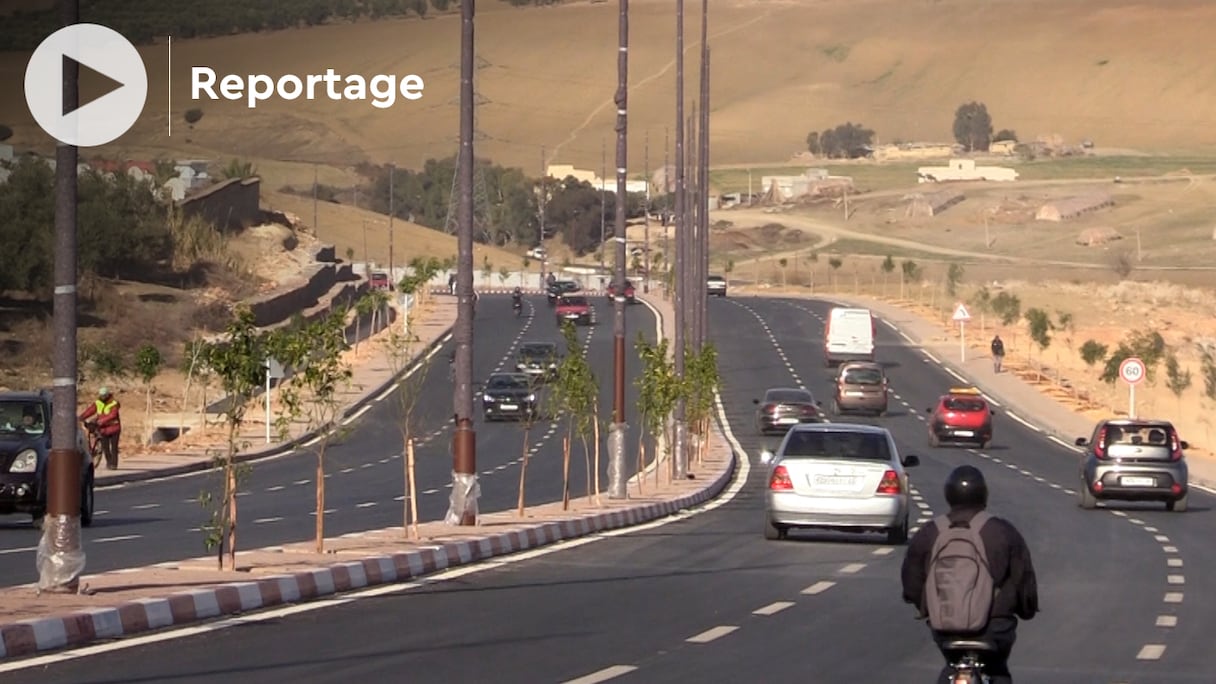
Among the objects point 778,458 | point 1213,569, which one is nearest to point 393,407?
point 778,458

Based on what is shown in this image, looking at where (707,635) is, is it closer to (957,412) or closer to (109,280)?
→ (957,412)

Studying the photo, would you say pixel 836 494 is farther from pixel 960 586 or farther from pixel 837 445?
pixel 960 586

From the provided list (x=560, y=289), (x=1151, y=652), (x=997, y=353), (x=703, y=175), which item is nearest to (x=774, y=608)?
(x=1151, y=652)

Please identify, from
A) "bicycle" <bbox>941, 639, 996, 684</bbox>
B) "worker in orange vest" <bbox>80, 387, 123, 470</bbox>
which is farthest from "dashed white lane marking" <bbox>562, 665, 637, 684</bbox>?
"worker in orange vest" <bbox>80, 387, 123, 470</bbox>

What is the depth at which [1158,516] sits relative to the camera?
122 ft

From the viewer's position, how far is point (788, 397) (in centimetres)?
6106

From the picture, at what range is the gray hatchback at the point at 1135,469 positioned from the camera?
38.0 meters

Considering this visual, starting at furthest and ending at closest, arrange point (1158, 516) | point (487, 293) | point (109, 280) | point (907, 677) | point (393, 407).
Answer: point (487, 293) → point (109, 280) → point (393, 407) → point (1158, 516) → point (907, 677)

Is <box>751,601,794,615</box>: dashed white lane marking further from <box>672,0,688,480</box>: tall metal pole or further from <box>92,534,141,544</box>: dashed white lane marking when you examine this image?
<box>672,0,688,480</box>: tall metal pole

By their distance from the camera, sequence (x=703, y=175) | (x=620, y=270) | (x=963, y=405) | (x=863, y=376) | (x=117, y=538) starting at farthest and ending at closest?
(x=863, y=376) → (x=703, y=175) → (x=963, y=405) → (x=620, y=270) → (x=117, y=538)

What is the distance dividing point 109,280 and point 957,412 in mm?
44738

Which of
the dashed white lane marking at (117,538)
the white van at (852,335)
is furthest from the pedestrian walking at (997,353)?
the dashed white lane marking at (117,538)

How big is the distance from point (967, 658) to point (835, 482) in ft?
59.9

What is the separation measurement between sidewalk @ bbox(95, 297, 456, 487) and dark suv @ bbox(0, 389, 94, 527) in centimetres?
219
